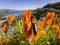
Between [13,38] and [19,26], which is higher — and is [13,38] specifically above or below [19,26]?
below

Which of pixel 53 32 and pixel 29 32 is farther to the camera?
pixel 53 32

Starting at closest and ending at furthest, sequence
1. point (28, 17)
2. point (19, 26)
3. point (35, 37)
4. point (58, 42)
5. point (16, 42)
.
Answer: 1. point (28, 17)
2. point (35, 37)
3. point (19, 26)
4. point (16, 42)
5. point (58, 42)

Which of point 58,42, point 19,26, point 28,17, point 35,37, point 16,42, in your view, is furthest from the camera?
point 58,42

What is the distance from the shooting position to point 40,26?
1723 mm

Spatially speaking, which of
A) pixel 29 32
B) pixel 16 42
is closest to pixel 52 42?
pixel 16 42

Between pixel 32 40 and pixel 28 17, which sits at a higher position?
pixel 28 17

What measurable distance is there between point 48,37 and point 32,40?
7.3 inches

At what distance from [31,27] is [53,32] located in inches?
16.0

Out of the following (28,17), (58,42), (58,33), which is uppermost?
(28,17)

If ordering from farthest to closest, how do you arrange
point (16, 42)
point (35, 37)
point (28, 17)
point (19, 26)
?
point (16, 42), point (19, 26), point (35, 37), point (28, 17)

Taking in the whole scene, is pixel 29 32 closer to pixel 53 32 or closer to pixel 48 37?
pixel 48 37

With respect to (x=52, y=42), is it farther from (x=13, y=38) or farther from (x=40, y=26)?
(x=13, y=38)

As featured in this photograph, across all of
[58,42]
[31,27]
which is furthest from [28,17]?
[58,42]

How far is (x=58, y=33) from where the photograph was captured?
62.0 inches
